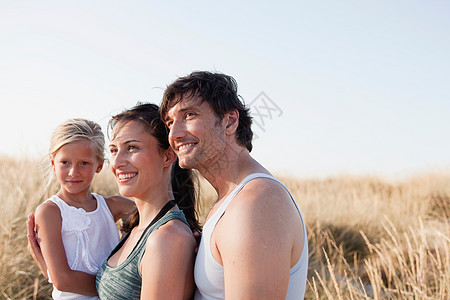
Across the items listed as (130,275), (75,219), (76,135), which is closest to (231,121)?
(130,275)

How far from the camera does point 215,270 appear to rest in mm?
1546

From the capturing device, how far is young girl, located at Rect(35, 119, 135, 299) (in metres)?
2.41

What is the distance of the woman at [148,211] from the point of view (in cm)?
166

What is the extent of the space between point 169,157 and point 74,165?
2.98ft

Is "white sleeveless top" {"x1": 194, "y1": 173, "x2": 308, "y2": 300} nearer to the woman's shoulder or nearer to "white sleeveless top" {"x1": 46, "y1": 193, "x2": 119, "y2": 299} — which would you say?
the woman's shoulder

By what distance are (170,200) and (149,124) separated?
1.47 feet

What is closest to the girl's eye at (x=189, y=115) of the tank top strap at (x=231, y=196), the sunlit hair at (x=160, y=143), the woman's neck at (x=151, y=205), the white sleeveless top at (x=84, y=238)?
the sunlit hair at (x=160, y=143)

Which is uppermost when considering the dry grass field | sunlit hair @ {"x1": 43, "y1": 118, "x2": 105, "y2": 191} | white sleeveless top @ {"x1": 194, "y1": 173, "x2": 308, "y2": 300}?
sunlit hair @ {"x1": 43, "y1": 118, "x2": 105, "y2": 191}

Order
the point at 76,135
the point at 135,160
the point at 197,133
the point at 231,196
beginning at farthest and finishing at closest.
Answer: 1. the point at 76,135
2. the point at 135,160
3. the point at 197,133
4. the point at 231,196

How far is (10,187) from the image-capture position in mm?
5906

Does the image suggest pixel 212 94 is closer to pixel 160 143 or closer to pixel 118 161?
pixel 160 143

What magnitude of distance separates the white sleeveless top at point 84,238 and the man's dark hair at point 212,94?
1.16 m

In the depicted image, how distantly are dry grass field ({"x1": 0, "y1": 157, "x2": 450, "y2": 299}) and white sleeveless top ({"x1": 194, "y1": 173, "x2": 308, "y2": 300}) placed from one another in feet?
4.25

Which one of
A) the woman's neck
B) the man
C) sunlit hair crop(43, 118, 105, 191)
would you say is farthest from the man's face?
sunlit hair crop(43, 118, 105, 191)
